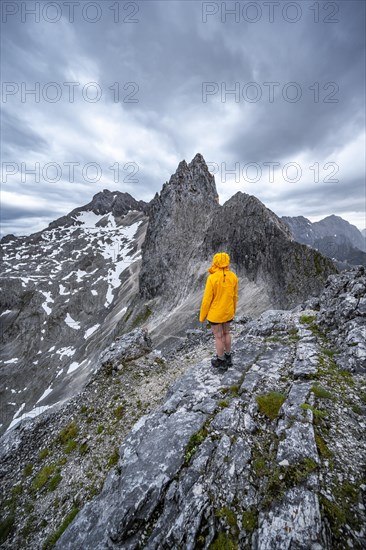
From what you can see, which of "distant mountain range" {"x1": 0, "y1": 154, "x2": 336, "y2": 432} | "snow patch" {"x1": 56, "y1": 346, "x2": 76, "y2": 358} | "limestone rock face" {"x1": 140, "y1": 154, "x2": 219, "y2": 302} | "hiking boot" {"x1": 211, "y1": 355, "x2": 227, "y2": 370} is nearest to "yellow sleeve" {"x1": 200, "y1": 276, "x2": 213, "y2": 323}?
"hiking boot" {"x1": 211, "y1": 355, "x2": 227, "y2": 370}

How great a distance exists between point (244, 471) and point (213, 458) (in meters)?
0.91

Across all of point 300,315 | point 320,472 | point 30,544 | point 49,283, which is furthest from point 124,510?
point 49,283

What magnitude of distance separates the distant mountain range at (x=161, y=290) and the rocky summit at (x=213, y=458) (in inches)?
1128

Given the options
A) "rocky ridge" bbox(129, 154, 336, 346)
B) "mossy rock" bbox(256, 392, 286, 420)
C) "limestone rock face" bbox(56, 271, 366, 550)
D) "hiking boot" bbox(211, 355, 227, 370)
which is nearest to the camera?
"limestone rock face" bbox(56, 271, 366, 550)

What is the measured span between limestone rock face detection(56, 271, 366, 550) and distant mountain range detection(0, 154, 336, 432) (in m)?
30.0

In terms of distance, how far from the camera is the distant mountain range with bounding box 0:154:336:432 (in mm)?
46031

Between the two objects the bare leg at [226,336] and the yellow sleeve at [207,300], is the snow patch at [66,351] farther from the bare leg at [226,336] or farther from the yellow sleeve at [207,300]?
the yellow sleeve at [207,300]

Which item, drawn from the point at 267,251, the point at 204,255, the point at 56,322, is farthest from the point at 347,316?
the point at 56,322

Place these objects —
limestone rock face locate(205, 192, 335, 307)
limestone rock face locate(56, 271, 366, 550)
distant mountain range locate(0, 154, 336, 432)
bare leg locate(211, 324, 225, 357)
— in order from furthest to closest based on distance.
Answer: distant mountain range locate(0, 154, 336, 432), limestone rock face locate(205, 192, 335, 307), bare leg locate(211, 324, 225, 357), limestone rock face locate(56, 271, 366, 550)

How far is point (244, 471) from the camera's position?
21.0 ft

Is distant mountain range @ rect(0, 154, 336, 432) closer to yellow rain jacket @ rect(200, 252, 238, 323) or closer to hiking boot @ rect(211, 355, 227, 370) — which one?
hiking boot @ rect(211, 355, 227, 370)

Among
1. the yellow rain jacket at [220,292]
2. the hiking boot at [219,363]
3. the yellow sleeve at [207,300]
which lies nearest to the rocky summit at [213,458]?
the hiking boot at [219,363]

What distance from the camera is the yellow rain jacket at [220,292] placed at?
10438 mm

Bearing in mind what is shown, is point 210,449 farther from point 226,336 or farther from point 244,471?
point 226,336
